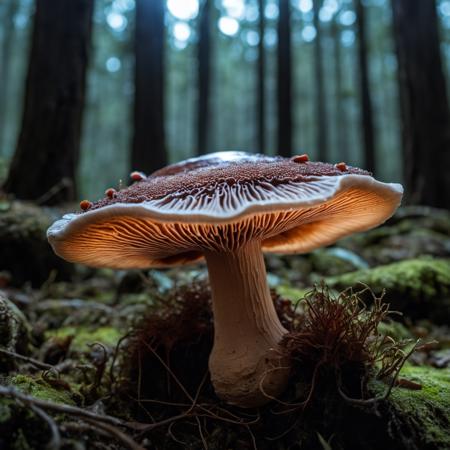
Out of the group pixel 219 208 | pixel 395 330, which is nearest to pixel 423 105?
pixel 395 330

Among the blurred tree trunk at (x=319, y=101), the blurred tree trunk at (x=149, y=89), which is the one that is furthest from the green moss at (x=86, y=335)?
the blurred tree trunk at (x=319, y=101)

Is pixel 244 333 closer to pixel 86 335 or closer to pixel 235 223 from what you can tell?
pixel 235 223

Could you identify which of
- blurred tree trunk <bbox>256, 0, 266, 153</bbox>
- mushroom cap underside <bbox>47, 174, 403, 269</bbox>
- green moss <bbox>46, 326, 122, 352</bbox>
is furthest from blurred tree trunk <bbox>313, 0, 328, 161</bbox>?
mushroom cap underside <bbox>47, 174, 403, 269</bbox>

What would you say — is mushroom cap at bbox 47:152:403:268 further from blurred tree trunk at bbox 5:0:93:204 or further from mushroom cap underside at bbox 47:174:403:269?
blurred tree trunk at bbox 5:0:93:204

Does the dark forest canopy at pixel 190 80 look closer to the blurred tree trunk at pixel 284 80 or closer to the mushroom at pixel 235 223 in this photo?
the blurred tree trunk at pixel 284 80

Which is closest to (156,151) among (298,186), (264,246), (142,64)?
(142,64)

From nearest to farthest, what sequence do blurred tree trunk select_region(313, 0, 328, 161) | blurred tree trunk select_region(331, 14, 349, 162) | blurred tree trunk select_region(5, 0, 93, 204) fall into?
1. blurred tree trunk select_region(5, 0, 93, 204)
2. blurred tree trunk select_region(313, 0, 328, 161)
3. blurred tree trunk select_region(331, 14, 349, 162)
